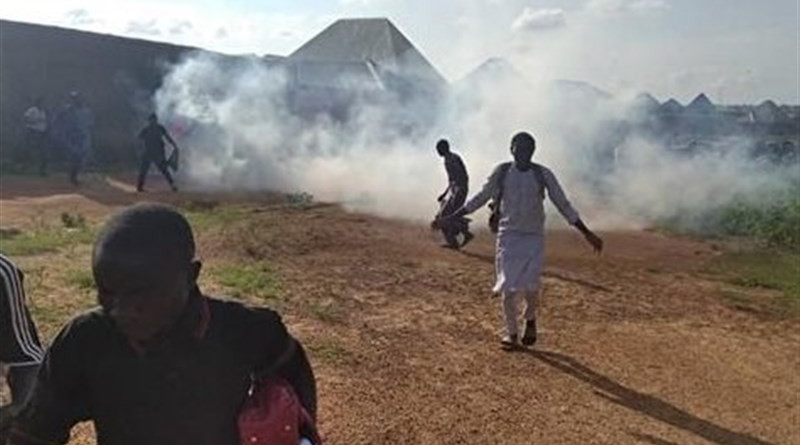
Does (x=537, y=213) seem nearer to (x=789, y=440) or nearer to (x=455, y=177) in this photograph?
(x=789, y=440)

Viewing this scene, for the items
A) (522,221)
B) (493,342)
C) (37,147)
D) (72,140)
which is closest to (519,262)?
(522,221)

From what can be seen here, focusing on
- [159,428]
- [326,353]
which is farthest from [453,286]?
[159,428]

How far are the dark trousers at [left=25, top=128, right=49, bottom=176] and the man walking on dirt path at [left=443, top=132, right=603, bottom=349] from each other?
12720 millimetres

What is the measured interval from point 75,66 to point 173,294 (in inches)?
741

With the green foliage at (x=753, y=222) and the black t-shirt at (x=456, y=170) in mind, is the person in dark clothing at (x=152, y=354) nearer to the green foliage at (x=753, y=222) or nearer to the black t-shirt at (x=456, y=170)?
the black t-shirt at (x=456, y=170)

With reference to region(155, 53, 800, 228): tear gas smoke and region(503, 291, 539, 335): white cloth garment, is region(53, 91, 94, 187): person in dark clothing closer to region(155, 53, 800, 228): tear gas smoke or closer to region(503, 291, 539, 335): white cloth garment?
region(155, 53, 800, 228): tear gas smoke

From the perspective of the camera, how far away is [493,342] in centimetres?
732

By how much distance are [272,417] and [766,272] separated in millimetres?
11244

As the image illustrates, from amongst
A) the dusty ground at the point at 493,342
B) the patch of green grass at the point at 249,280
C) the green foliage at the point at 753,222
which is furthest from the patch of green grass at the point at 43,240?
the green foliage at the point at 753,222

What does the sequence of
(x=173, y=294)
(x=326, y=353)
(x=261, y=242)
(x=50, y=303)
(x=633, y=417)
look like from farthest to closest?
(x=261, y=242), (x=50, y=303), (x=326, y=353), (x=633, y=417), (x=173, y=294)

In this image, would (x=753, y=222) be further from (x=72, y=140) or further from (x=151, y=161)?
(x=72, y=140)

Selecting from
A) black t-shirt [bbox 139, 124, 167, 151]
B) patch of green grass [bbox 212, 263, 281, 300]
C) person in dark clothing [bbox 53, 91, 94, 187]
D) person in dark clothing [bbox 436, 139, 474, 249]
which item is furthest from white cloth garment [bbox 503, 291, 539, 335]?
person in dark clothing [bbox 53, 91, 94, 187]

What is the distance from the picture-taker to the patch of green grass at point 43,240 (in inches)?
391

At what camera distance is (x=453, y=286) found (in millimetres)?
9445
